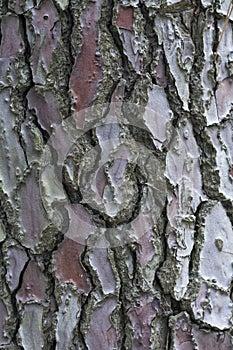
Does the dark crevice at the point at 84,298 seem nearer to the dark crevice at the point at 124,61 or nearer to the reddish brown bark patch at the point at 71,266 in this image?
the reddish brown bark patch at the point at 71,266

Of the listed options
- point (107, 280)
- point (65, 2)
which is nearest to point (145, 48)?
point (65, 2)

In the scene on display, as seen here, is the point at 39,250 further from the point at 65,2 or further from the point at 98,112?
the point at 65,2

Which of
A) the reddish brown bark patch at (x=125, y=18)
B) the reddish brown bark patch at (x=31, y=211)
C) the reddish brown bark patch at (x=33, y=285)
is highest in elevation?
the reddish brown bark patch at (x=125, y=18)

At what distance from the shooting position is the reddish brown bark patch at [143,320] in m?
A: 1.08

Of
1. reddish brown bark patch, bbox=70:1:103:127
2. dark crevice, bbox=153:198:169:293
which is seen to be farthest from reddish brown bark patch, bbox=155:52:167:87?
dark crevice, bbox=153:198:169:293

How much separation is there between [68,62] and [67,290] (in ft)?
1.32

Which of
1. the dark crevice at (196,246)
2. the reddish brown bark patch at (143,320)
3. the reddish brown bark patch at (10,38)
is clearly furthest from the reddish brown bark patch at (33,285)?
the reddish brown bark patch at (10,38)

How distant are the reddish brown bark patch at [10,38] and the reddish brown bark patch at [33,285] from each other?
0.38 m

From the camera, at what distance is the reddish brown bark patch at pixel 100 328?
1068mm

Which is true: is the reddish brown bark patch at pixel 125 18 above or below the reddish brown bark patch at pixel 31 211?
above

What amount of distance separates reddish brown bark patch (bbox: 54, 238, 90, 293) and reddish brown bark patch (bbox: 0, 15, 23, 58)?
349 mm

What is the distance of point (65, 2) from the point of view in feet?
3.57

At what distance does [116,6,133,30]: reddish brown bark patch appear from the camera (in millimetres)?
1088

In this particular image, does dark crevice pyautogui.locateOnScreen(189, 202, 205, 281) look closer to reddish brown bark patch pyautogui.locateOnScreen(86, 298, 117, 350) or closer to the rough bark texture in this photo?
the rough bark texture
